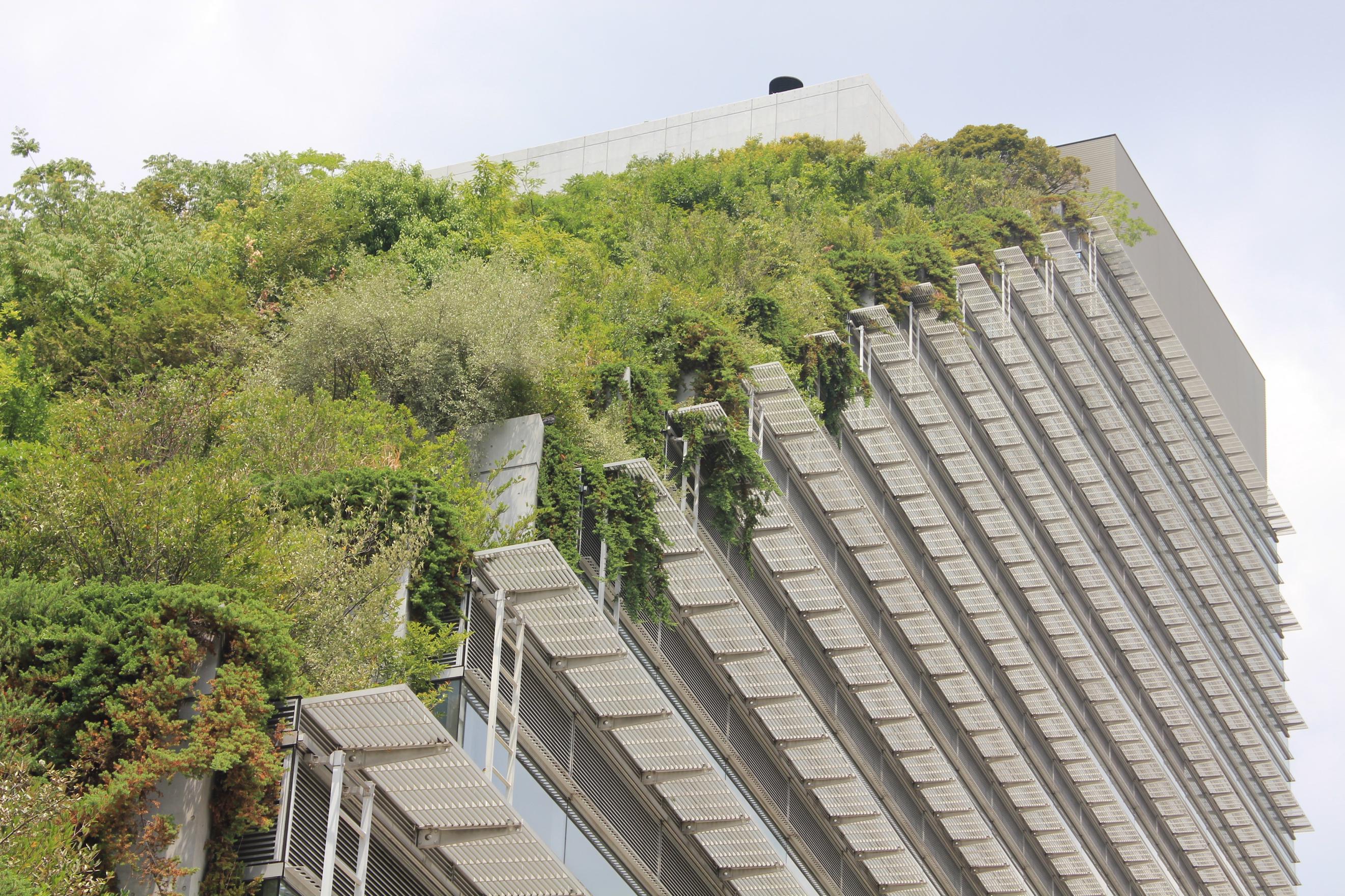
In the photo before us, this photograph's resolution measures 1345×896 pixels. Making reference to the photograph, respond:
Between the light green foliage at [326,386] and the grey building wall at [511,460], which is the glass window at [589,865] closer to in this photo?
the light green foliage at [326,386]

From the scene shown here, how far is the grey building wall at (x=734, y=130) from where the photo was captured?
54.9m

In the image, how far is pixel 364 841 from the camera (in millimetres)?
13250

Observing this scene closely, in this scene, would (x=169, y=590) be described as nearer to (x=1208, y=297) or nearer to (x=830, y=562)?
(x=830, y=562)

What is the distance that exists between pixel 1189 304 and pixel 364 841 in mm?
46204

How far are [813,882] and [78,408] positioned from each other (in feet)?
45.3

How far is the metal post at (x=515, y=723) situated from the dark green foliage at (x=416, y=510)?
86cm

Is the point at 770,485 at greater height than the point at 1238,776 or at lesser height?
lesser

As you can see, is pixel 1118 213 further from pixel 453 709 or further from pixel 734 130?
pixel 453 709

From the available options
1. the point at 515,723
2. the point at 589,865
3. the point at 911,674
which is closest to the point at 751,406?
the point at 911,674

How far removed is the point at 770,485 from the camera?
77.0 ft

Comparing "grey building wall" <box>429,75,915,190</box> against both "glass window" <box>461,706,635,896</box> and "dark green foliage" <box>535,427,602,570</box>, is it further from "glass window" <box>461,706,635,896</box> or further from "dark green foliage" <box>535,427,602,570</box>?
"glass window" <box>461,706,635,896</box>

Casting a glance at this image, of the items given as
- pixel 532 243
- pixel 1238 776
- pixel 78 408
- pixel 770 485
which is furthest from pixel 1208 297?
pixel 78 408

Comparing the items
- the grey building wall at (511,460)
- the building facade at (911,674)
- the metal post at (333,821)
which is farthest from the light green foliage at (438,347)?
the metal post at (333,821)

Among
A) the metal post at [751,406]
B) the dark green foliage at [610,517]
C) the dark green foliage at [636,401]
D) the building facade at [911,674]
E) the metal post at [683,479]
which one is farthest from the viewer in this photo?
the metal post at [751,406]
